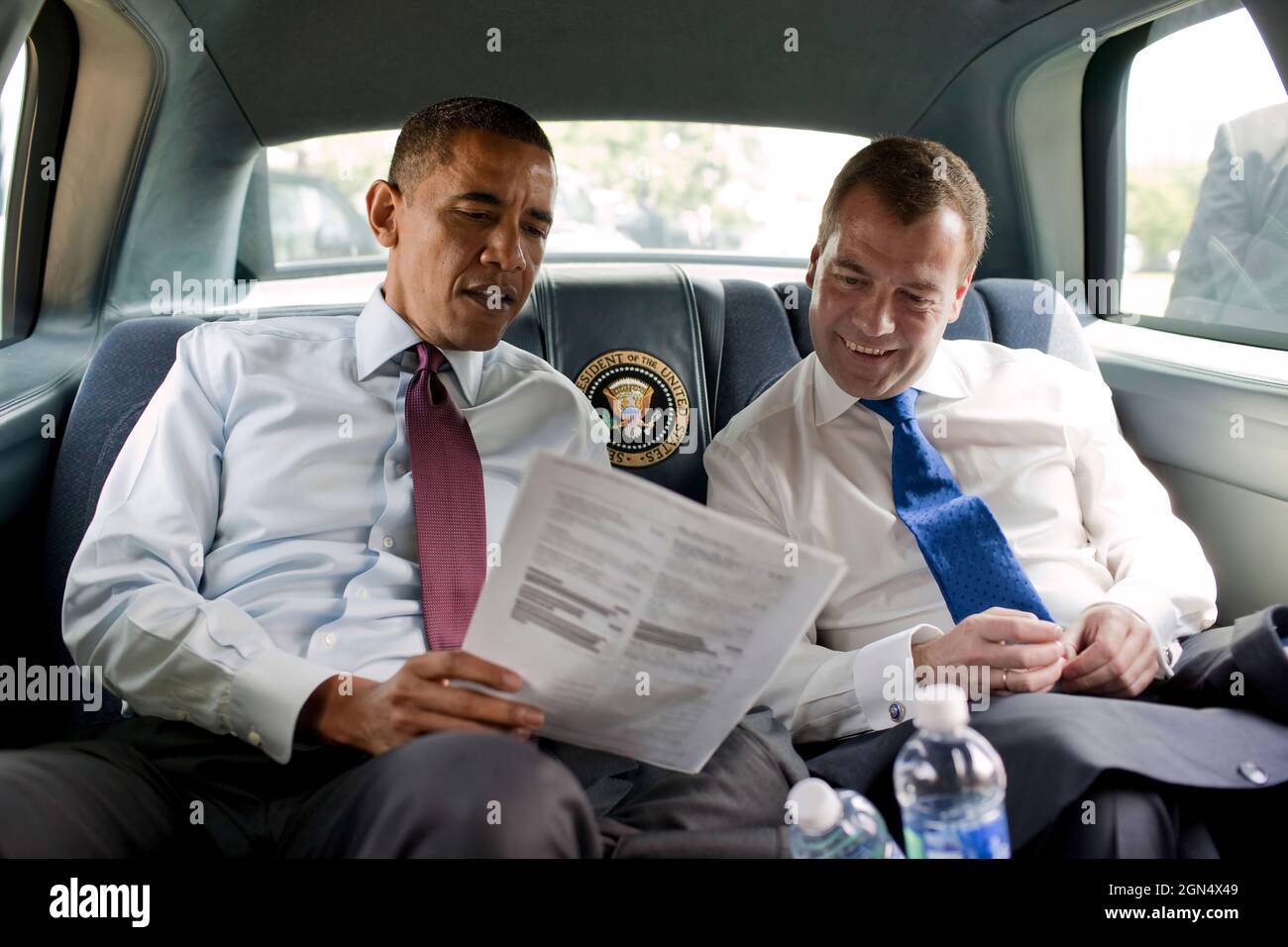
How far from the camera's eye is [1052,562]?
6.33 ft

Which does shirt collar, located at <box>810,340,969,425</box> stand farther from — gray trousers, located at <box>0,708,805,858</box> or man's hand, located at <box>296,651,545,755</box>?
man's hand, located at <box>296,651,545,755</box>

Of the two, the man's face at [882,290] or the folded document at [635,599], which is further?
the man's face at [882,290]

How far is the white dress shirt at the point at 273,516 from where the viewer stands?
1.47 m

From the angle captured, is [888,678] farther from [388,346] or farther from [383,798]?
[388,346]

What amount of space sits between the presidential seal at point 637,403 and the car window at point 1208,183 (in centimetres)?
136

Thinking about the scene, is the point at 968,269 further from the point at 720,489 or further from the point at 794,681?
the point at 794,681

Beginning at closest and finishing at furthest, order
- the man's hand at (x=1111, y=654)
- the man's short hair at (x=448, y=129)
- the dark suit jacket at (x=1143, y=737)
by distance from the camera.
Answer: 1. the dark suit jacket at (x=1143, y=737)
2. the man's hand at (x=1111, y=654)
3. the man's short hair at (x=448, y=129)

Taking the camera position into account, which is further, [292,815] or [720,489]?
[720,489]

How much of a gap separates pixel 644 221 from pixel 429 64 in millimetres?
7676

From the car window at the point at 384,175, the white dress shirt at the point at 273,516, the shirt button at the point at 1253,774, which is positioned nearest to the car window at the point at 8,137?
the car window at the point at 384,175

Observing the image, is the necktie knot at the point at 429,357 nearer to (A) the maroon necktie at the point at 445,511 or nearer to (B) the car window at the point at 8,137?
(A) the maroon necktie at the point at 445,511

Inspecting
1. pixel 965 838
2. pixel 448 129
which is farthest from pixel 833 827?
pixel 448 129

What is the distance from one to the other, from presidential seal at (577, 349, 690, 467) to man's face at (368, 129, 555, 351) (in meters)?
0.39
